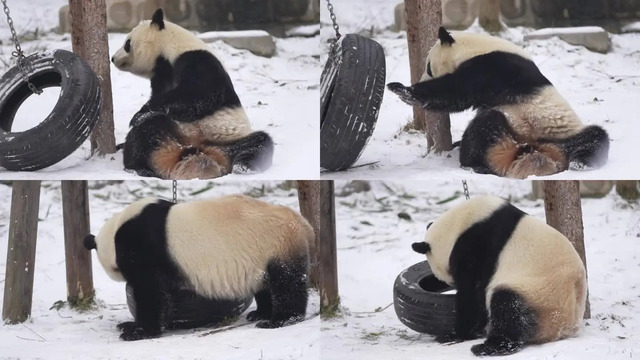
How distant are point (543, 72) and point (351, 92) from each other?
90cm

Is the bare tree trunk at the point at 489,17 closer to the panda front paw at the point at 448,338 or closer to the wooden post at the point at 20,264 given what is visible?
the panda front paw at the point at 448,338

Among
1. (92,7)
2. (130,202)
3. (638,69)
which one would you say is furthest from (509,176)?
(92,7)

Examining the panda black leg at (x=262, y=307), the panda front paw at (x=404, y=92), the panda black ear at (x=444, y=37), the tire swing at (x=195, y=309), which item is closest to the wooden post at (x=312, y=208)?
the panda black leg at (x=262, y=307)

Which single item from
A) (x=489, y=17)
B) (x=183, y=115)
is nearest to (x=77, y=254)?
(x=183, y=115)

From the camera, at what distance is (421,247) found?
3.50m

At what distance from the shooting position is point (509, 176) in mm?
3127

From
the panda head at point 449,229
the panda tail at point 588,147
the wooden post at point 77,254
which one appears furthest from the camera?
the wooden post at point 77,254

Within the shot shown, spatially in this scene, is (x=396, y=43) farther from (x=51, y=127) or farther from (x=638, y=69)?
(x=51, y=127)

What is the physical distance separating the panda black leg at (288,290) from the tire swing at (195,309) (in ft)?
0.69

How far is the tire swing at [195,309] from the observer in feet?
11.5

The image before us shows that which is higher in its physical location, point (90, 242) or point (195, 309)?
point (90, 242)

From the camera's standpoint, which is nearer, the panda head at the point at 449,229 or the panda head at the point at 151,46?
the panda head at the point at 449,229

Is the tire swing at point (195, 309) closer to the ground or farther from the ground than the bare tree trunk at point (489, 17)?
closer to the ground

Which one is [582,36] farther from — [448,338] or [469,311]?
[448,338]
